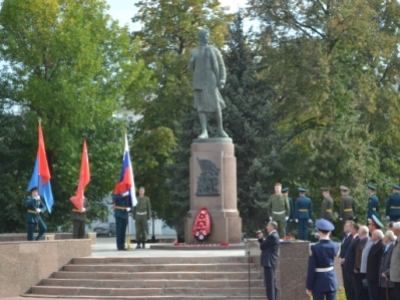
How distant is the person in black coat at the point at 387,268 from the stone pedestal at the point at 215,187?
10506 mm

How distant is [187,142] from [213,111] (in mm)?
12953

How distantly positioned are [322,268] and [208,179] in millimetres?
12799

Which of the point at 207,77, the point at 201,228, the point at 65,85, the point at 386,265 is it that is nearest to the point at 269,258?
the point at 386,265

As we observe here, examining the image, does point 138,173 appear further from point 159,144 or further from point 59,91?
point 59,91

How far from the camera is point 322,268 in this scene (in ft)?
50.5

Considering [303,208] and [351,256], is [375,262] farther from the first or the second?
[303,208]

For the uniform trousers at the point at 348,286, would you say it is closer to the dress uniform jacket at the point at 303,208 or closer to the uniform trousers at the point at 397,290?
the uniform trousers at the point at 397,290

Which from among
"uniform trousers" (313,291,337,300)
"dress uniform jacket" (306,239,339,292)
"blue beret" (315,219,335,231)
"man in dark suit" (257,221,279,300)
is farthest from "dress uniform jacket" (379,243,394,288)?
"man in dark suit" (257,221,279,300)

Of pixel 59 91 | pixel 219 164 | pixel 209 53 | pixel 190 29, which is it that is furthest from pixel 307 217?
pixel 190 29

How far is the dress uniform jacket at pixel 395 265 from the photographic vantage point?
52.6ft

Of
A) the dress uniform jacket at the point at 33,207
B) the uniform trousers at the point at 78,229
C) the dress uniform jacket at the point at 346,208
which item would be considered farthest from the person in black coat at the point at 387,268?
the uniform trousers at the point at 78,229

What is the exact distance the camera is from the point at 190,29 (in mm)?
48094

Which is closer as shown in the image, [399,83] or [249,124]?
[249,124]

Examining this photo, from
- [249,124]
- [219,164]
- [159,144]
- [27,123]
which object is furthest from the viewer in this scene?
[159,144]
